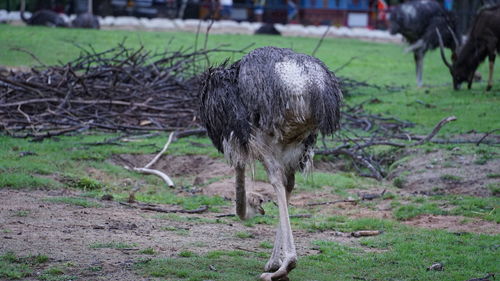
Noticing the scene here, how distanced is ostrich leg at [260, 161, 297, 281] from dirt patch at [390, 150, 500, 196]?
162 inches

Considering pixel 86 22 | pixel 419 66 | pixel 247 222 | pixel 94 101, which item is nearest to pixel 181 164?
pixel 94 101

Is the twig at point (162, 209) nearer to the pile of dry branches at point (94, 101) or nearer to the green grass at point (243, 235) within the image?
the green grass at point (243, 235)

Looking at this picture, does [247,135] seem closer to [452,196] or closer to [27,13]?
[452,196]

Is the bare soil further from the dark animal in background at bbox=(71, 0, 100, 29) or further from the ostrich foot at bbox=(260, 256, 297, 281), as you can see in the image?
the dark animal in background at bbox=(71, 0, 100, 29)

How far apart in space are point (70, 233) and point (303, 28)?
1074 inches

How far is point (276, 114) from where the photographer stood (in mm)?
6043

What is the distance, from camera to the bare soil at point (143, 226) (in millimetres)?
6695

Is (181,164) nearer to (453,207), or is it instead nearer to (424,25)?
(453,207)

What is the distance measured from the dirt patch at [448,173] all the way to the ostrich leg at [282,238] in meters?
4.12

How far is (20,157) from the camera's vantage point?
10.8 meters

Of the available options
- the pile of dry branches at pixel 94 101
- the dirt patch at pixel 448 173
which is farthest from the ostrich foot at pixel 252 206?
the pile of dry branches at pixel 94 101

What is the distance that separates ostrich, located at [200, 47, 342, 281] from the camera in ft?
19.7

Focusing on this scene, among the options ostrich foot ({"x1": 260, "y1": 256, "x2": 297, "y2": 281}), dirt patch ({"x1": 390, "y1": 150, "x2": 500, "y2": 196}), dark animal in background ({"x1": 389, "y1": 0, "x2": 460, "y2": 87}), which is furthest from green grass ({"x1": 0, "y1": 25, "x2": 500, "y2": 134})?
ostrich foot ({"x1": 260, "y1": 256, "x2": 297, "y2": 281})

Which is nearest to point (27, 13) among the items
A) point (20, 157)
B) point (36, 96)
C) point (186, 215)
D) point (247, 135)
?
point (36, 96)
